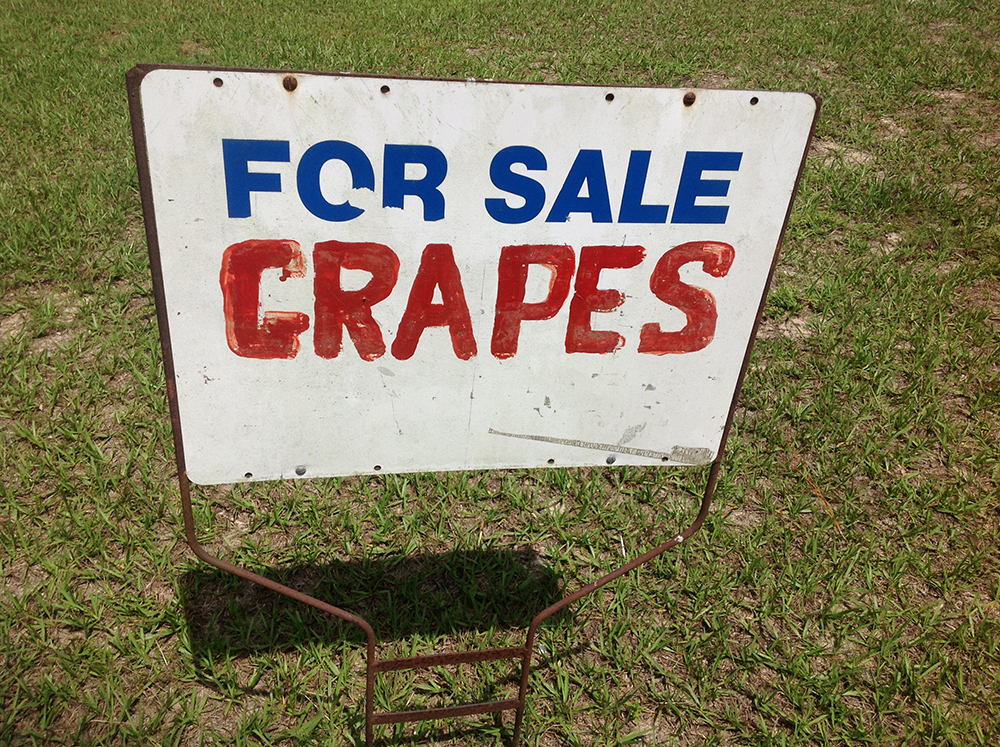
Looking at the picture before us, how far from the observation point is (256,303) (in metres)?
1.42

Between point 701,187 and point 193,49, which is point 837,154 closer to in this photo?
point 701,187

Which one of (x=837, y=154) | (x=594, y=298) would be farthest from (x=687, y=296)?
(x=837, y=154)

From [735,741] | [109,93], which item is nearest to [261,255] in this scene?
[735,741]

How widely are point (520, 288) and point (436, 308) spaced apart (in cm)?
18

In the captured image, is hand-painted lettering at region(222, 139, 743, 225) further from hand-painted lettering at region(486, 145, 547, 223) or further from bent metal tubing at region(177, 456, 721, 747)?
bent metal tubing at region(177, 456, 721, 747)

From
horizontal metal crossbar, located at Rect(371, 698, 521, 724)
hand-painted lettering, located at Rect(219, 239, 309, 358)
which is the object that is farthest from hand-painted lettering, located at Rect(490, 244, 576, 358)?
horizontal metal crossbar, located at Rect(371, 698, 521, 724)

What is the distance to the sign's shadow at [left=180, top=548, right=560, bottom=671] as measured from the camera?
2.09 m

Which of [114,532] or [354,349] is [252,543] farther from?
[354,349]

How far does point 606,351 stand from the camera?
5.20 ft

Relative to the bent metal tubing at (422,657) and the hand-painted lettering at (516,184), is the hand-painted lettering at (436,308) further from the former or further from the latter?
the bent metal tubing at (422,657)

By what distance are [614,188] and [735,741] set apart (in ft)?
4.81

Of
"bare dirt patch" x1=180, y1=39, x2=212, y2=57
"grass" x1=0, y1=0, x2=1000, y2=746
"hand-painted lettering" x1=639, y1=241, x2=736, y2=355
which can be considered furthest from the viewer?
"bare dirt patch" x1=180, y1=39, x2=212, y2=57

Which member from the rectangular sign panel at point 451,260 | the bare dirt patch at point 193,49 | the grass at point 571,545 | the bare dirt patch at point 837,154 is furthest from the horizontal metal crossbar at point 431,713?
the bare dirt patch at point 193,49

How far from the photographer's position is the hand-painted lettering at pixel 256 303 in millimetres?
1366
